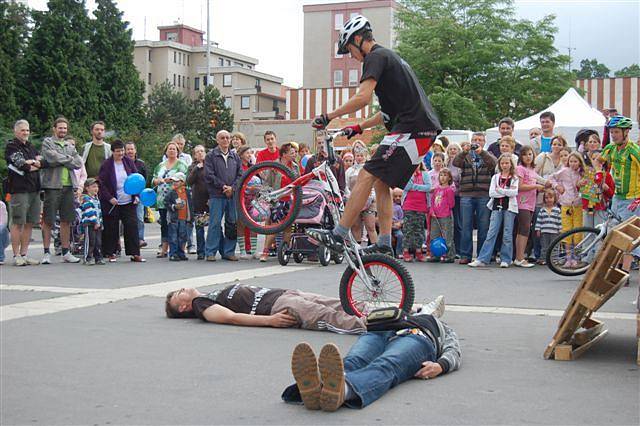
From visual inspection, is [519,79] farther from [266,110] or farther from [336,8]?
[266,110]

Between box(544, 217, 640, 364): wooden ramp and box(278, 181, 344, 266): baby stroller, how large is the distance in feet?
21.9

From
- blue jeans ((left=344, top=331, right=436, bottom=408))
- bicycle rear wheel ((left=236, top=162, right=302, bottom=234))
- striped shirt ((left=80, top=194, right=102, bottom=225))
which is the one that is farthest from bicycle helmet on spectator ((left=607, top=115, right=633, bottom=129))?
striped shirt ((left=80, top=194, right=102, bottom=225))

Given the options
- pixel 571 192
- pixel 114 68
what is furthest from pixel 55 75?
pixel 571 192

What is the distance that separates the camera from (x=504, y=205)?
12.4m

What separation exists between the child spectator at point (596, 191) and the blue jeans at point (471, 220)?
1.67 m

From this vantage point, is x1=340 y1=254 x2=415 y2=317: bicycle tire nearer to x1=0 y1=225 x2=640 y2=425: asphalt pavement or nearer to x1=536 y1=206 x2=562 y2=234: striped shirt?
x1=0 y1=225 x2=640 y2=425: asphalt pavement

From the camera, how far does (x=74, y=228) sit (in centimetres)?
1433

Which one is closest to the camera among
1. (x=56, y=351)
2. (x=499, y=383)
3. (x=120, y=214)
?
(x=499, y=383)

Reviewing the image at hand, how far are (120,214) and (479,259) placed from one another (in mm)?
6148

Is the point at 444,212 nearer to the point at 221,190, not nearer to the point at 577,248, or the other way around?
the point at 577,248

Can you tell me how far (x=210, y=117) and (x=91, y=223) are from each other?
54187mm

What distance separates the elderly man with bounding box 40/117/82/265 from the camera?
513 inches

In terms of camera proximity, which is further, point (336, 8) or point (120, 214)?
point (336, 8)

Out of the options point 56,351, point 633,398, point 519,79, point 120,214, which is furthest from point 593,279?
point 519,79
